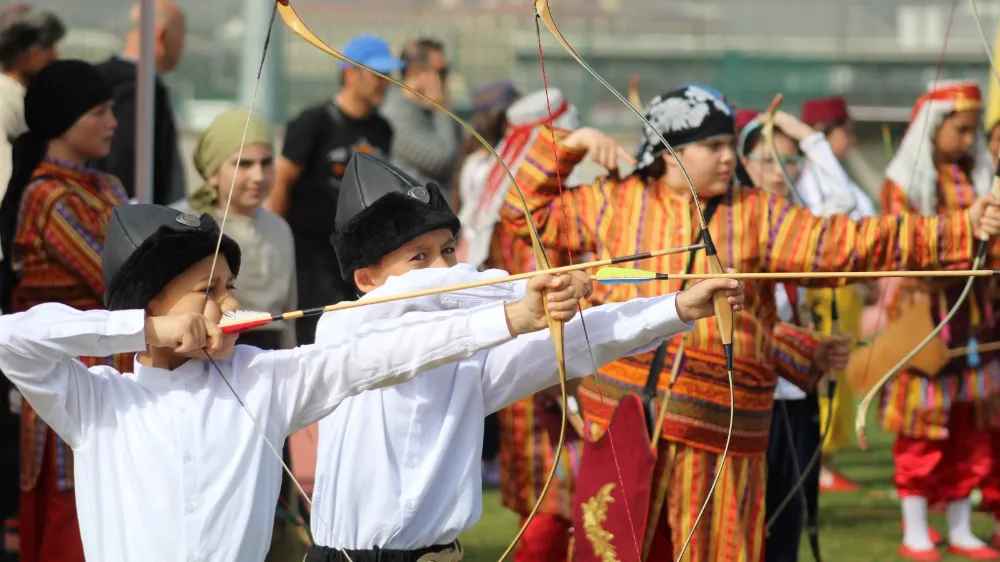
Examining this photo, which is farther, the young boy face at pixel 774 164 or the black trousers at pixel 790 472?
the young boy face at pixel 774 164

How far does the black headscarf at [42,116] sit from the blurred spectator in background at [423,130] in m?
3.53

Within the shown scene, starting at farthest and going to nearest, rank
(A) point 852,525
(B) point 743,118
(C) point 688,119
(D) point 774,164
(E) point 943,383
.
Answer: (A) point 852,525, (B) point 743,118, (E) point 943,383, (D) point 774,164, (C) point 688,119

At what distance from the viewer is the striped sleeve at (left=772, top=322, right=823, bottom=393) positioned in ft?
17.2

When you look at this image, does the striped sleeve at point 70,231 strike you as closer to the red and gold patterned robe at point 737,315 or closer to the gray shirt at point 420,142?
the red and gold patterned robe at point 737,315

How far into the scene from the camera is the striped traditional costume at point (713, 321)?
4484 millimetres

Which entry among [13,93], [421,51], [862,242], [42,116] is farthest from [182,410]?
[421,51]

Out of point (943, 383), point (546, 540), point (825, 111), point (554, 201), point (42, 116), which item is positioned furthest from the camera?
point (825, 111)

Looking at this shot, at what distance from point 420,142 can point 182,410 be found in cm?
571

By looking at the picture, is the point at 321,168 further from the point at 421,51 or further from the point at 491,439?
the point at 421,51

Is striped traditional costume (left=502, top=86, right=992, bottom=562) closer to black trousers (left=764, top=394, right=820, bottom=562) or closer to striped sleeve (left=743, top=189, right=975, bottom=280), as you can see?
striped sleeve (left=743, top=189, right=975, bottom=280)

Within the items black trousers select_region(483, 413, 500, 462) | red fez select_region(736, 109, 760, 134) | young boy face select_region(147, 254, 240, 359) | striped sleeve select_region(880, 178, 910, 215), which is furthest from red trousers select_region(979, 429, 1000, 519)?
young boy face select_region(147, 254, 240, 359)

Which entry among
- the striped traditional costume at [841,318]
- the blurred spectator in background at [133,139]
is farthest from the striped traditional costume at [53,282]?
the striped traditional costume at [841,318]

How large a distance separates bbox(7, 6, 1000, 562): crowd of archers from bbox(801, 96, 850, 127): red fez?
4.61ft

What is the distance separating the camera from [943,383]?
268 inches
